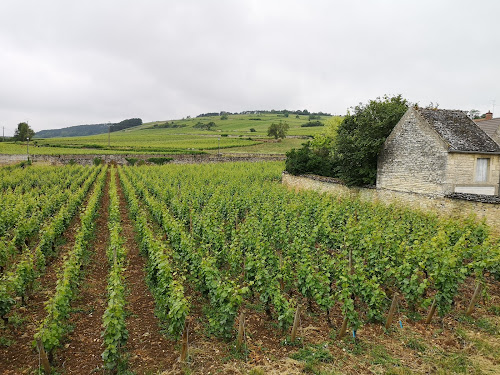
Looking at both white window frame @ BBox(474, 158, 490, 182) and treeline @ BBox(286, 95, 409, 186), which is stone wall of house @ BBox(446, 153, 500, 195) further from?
treeline @ BBox(286, 95, 409, 186)

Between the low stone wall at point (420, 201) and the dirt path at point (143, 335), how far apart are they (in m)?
11.8

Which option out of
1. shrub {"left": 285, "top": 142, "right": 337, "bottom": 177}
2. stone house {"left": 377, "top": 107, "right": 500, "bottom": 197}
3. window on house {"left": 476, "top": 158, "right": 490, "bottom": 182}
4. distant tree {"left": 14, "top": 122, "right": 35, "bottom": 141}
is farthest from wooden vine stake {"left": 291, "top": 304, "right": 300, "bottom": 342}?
distant tree {"left": 14, "top": 122, "right": 35, "bottom": 141}

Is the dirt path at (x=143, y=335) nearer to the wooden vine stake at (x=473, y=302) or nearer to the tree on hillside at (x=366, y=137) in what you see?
the wooden vine stake at (x=473, y=302)

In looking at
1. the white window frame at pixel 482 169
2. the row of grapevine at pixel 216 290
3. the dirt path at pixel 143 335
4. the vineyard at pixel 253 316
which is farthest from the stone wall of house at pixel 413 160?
the dirt path at pixel 143 335

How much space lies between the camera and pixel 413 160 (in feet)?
59.1

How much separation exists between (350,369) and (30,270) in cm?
793

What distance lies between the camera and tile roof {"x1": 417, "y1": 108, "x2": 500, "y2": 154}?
16719 mm

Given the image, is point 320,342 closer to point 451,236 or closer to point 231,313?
point 231,313

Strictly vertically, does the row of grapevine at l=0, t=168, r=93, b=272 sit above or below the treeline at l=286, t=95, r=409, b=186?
below

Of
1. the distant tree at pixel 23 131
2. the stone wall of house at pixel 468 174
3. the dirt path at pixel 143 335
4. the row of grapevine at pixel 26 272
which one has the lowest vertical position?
the dirt path at pixel 143 335

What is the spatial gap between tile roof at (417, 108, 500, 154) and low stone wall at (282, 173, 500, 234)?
278 cm

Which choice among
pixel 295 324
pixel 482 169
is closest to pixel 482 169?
pixel 482 169

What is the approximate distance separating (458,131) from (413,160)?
9.19ft

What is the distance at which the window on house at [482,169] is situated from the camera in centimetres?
1714
